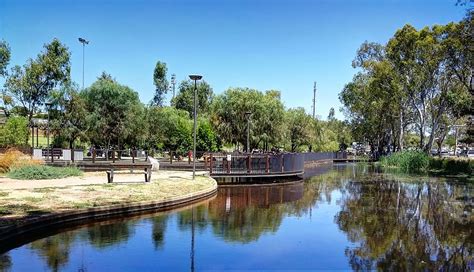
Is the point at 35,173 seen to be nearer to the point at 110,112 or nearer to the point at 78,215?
the point at 78,215

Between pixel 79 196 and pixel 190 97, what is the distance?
177ft

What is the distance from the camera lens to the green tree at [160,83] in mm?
63156

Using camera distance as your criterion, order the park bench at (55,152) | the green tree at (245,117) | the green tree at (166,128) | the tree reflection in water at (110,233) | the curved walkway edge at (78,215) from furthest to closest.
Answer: the green tree at (166,128) < the green tree at (245,117) < the park bench at (55,152) < the tree reflection in water at (110,233) < the curved walkway edge at (78,215)

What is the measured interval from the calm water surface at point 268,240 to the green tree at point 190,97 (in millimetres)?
50348

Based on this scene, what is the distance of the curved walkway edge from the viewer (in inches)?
381

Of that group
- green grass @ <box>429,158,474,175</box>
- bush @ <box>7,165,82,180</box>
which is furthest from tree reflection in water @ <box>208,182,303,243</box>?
green grass @ <box>429,158,474,175</box>

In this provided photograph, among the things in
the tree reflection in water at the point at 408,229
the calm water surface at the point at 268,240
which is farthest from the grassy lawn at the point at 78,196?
the tree reflection in water at the point at 408,229

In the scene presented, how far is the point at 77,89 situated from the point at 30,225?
3302 centimetres

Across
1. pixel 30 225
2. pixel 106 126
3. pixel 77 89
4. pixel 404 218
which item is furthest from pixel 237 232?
pixel 77 89

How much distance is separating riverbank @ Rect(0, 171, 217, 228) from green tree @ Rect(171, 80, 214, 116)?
47610mm

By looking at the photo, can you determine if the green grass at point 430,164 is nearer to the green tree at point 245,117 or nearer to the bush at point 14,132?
the green tree at point 245,117

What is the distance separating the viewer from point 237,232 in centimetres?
1184

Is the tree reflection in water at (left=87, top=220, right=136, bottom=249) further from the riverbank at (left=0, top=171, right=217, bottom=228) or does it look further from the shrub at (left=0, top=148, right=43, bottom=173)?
the shrub at (left=0, top=148, right=43, bottom=173)

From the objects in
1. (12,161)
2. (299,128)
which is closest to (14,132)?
(12,161)
